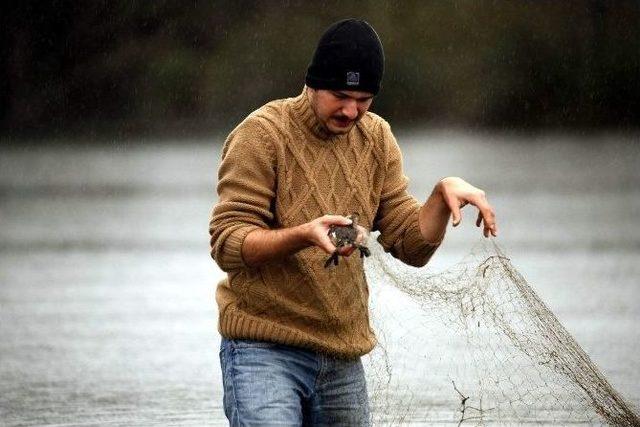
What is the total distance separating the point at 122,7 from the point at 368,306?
31466mm

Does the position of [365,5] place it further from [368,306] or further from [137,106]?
[368,306]

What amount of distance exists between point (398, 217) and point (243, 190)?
0.55 m

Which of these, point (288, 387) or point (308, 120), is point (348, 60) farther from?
point (288, 387)

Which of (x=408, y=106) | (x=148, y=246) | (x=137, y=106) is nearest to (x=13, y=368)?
(x=148, y=246)

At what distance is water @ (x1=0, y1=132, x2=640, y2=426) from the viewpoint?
8984mm

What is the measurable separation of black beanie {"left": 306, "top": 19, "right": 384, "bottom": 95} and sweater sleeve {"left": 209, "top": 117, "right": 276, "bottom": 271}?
23 centimetres

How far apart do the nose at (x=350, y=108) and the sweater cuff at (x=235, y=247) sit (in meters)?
0.41

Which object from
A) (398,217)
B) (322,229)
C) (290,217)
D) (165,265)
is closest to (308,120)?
(290,217)

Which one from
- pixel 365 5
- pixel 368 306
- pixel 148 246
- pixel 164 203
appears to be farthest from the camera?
pixel 365 5

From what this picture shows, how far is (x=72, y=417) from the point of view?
8141 mm

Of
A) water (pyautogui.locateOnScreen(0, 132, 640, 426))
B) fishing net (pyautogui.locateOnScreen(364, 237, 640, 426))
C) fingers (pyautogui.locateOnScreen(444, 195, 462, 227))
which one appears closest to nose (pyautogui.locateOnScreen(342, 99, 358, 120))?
fingers (pyautogui.locateOnScreen(444, 195, 462, 227))

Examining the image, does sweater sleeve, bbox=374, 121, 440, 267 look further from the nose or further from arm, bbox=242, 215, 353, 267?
arm, bbox=242, 215, 353, 267

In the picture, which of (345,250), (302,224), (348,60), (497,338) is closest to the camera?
(345,250)

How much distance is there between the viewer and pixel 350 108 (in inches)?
197
